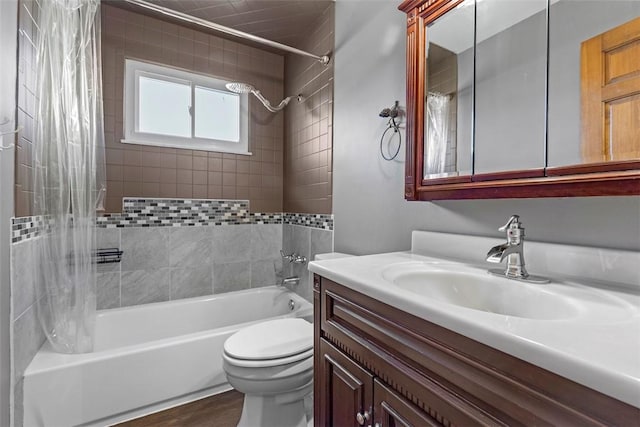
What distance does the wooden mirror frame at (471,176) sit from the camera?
2.42 feet

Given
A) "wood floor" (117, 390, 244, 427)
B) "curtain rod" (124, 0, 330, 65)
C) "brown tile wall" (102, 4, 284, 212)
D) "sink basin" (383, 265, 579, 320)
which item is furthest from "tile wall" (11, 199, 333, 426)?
"curtain rod" (124, 0, 330, 65)

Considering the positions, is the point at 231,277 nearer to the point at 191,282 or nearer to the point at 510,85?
the point at 191,282

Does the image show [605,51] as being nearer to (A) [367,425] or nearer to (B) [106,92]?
(A) [367,425]

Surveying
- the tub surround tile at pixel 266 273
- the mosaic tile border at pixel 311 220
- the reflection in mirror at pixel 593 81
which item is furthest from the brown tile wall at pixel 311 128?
the reflection in mirror at pixel 593 81

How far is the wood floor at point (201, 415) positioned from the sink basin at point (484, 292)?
50.4 inches

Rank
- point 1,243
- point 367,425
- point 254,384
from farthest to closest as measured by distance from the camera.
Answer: point 254,384 < point 1,243 < point 367,425

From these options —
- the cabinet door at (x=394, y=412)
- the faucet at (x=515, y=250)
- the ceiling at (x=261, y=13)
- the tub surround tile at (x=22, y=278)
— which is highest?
the ceiling at (x=261, y=13)

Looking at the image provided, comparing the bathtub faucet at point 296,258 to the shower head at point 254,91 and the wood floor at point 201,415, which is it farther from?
the shower head at point 254,91

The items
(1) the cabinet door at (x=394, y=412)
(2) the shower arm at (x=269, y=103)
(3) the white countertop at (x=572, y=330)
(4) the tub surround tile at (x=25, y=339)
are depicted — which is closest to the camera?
(3) the white countertop at (x=572, y=330)

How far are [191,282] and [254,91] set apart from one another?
5.17 ft

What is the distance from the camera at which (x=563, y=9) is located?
0.86 metres

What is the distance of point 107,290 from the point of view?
2.06 metres

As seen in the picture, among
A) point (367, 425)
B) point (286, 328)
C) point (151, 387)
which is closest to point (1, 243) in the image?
point (151, 387)

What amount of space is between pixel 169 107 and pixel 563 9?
2433mm
